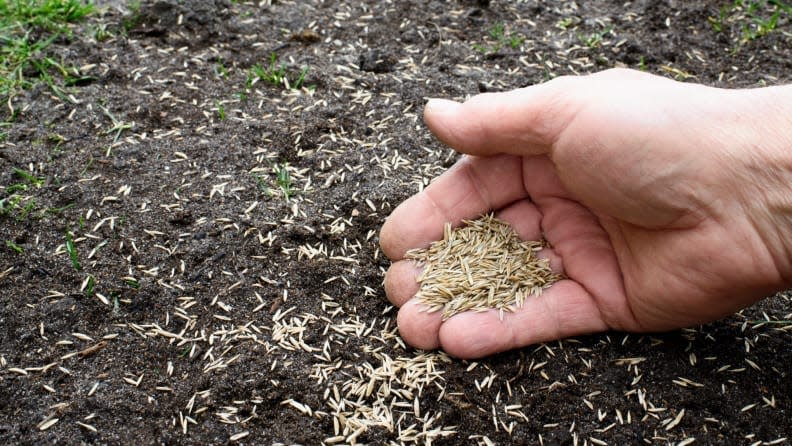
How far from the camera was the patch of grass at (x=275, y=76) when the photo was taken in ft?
14.1

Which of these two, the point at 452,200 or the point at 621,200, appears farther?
the point at 452,200

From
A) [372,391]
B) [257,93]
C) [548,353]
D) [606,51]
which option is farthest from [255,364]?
[606,51]

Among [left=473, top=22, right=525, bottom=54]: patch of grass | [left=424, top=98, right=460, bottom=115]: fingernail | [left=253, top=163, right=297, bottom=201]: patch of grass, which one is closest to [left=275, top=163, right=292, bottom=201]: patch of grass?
[left=253, top=163, right=297, bottom=201]: patch of grass

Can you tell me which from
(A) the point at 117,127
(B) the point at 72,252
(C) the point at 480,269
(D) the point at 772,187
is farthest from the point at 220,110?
(D) the point at 772,187

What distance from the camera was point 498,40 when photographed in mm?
4695

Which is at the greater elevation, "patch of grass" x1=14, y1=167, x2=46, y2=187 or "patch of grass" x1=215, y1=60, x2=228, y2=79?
"patch of grass" x1=215, y1=60, x2=228, y2=79

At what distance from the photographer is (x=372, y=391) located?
9.41 feet

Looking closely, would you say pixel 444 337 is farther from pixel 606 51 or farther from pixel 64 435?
pixel 606 51

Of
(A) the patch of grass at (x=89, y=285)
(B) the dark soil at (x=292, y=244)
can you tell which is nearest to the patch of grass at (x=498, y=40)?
(B) the dark soil at (x=292, y=244)

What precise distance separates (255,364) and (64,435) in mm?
741

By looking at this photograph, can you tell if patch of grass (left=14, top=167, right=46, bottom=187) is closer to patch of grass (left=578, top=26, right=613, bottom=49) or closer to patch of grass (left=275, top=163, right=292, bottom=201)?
patch of grass (left=275, top=163, right=292, bottom=201)

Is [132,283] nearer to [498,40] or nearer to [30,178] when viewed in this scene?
[30,178]

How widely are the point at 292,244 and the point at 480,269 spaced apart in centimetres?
91

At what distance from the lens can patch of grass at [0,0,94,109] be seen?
428 centimetres
